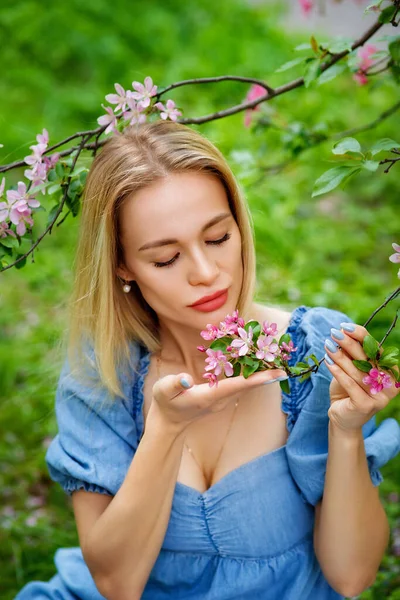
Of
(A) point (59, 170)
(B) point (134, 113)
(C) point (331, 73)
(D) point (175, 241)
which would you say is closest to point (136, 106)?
(B) point (134, 113)

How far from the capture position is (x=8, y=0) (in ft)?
21.5

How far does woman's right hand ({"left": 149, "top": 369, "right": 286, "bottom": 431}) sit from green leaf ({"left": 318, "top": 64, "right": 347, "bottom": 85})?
0.66m

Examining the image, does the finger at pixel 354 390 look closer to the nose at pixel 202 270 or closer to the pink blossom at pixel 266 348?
the pink blossom at pixel 266 348

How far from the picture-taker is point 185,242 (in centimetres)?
172

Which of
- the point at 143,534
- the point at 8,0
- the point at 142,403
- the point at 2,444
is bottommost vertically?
the point at 2,444

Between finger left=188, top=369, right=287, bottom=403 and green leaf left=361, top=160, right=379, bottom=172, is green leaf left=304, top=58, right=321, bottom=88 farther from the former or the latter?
finger left=188, top=369, right=287, bottom=403

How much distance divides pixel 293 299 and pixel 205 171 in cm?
167

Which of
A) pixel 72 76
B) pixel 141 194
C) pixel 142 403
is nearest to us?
pixel 141 194

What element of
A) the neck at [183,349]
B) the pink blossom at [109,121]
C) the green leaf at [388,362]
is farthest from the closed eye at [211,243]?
the green leaf at [388,362]

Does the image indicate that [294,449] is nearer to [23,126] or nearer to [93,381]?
[93,381]

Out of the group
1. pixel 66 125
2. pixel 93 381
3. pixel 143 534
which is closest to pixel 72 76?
pixel 66 125

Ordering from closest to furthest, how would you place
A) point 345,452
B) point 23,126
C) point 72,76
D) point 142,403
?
point 345,452, point 142,403, point 23,126, point 72,76

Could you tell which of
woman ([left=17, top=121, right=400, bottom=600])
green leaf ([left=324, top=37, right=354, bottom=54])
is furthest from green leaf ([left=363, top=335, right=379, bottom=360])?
green leaf ([left=324, top=37, right=354, bottom=54])

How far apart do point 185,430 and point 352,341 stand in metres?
0.60
